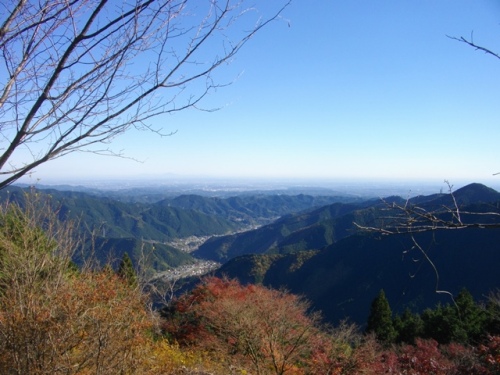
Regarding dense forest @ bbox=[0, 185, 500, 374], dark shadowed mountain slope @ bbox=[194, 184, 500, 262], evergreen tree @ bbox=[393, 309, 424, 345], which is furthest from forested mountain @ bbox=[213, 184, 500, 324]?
dense forest @ bbox=[0, 185, 500, 374]

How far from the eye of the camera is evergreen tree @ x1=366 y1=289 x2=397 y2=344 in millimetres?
21000

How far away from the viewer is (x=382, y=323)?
71.2 ft

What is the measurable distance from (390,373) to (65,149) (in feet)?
38.7

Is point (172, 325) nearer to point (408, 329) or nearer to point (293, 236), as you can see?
point (408, 329)

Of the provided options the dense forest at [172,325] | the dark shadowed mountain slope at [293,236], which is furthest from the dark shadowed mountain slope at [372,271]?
the dense forest at [172,325]

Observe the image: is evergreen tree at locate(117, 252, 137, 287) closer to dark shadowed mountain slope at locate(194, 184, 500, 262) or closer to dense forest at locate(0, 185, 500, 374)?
dense forest at locate(0, 185, 500, 374)

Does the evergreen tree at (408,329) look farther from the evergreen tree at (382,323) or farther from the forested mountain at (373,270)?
the forested mountain at (373,270)

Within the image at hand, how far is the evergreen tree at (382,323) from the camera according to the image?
21000 millimetres

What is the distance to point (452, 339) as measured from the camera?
61.6 feet

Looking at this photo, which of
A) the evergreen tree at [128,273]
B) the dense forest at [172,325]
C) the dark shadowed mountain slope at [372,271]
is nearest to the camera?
the dense forest at [172,325]

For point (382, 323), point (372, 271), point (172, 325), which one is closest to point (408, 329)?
point (382, 323)

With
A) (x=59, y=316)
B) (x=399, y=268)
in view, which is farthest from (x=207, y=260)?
(x=59, y=316)

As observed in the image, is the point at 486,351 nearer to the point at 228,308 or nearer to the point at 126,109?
the point at 228,308

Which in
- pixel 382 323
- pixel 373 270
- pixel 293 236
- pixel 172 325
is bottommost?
pixel 293 236
